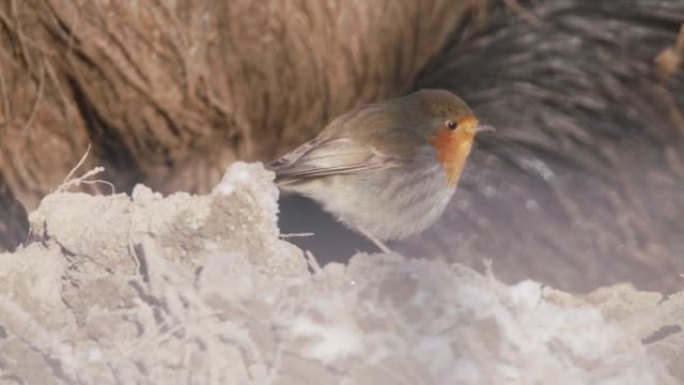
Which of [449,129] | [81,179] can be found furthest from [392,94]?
[81,179]

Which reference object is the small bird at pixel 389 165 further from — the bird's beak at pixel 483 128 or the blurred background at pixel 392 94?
the blurred background at pixel 392 94

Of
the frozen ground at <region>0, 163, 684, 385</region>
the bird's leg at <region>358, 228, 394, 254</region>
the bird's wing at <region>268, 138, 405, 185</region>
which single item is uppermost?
the bird's wing at <region>268, 138, 405, 185</region>

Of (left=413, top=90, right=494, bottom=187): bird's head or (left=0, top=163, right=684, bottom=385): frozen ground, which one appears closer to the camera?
(left=0, top=163, right=684, bottom=385): frozen ground

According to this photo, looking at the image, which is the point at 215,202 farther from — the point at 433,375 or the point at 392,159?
the point at 433,375

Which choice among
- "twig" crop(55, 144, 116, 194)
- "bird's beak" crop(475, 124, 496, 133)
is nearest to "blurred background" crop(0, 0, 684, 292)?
"twig" crop(55, 144, 116, 194)

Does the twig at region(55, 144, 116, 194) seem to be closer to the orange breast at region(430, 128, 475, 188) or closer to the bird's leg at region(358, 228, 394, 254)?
the bird's leg at region(358, 228, 394, 254)

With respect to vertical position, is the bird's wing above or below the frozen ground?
above

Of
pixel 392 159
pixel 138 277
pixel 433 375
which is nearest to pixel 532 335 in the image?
pixel 433 375

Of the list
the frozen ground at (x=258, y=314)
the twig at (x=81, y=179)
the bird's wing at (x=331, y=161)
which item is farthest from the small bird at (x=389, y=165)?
the twig at (x=81, y=179)
